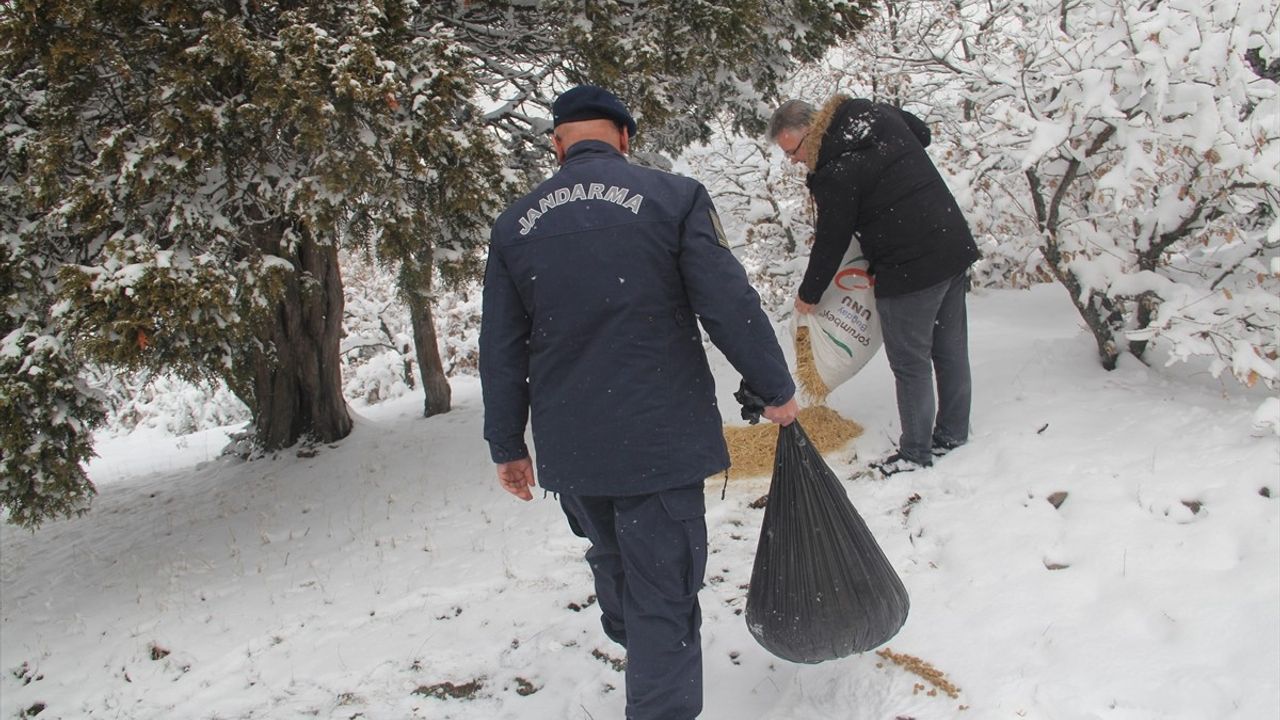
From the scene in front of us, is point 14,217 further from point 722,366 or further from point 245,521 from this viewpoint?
point 722,366

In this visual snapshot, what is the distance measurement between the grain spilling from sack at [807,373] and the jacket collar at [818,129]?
928mm

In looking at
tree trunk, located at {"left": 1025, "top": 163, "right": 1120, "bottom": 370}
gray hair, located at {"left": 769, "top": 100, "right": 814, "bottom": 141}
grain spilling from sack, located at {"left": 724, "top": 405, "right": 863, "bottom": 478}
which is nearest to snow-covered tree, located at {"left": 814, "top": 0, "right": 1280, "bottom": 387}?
tree trunk, located at {"left": 1025, "top": 163, "right": 1120, "bottom": 370}

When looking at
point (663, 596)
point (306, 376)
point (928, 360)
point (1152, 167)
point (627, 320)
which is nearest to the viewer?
point (627, 320)

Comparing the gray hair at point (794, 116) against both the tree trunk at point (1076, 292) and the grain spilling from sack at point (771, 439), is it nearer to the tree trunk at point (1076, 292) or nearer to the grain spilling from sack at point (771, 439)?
the tree trunk at point (1076, 292)

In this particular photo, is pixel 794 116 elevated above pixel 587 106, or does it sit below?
above

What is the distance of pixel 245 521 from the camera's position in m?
5.63

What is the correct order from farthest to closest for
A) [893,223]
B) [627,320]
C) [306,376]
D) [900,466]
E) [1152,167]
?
1. [306,376]
2. [900,466]
3. [893,223]
4. [1152,167]
5. [627,320]

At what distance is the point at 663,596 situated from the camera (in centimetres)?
226

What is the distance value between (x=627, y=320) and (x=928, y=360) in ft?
6.65

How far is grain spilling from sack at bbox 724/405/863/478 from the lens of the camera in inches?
171

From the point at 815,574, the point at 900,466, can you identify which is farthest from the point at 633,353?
the point at 900,466

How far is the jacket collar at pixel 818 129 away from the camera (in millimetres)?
3510

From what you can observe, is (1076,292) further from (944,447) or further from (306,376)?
(306,376)

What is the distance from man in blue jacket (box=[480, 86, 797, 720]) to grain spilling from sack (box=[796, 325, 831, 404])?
177 cm
